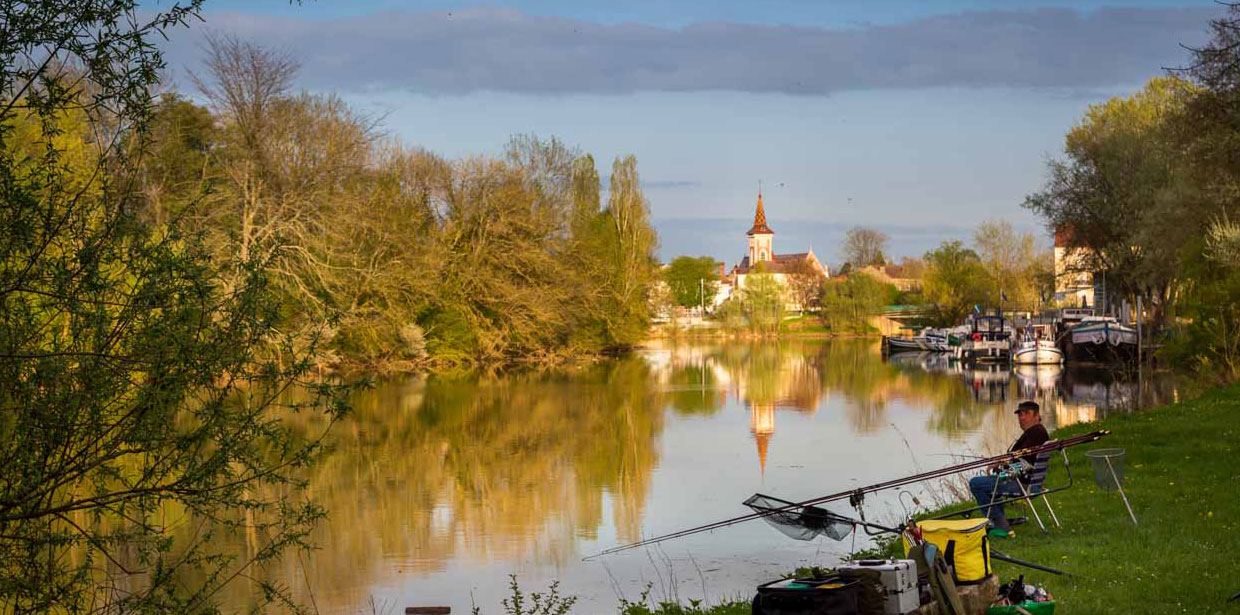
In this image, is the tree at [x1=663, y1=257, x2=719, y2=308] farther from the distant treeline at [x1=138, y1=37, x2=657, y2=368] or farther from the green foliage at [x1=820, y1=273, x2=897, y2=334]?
the distant treeline at [x1=138, y1=37, x2=657, y2=368]

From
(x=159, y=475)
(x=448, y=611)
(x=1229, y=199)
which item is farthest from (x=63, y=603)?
(x=1229, y=199)

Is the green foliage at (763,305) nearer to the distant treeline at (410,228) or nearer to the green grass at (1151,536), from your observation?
the distant treeline at (410,228)

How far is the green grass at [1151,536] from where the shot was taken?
8.31m

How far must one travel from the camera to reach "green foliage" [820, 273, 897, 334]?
89.6 metres

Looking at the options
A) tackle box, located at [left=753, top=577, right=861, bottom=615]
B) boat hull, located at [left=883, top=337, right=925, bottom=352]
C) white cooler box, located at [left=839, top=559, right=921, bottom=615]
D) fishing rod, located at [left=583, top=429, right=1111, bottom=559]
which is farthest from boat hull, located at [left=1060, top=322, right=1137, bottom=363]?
tackle box, located at [left=753, top=577, right=861, bottom=615]

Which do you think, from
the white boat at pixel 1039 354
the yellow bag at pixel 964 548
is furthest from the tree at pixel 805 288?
the yellow bag at pixel 964 548

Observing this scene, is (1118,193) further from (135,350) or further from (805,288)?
(805,288)

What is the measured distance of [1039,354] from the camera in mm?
51938

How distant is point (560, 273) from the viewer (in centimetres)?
A: 5094

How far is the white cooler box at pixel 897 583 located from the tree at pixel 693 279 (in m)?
123

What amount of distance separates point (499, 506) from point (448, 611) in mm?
6213

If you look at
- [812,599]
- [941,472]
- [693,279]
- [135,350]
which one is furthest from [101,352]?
[693,279]

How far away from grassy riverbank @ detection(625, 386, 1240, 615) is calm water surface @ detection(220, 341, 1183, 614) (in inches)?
99.5

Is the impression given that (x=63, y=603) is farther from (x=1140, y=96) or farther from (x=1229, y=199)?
(x=1140, y=96)
